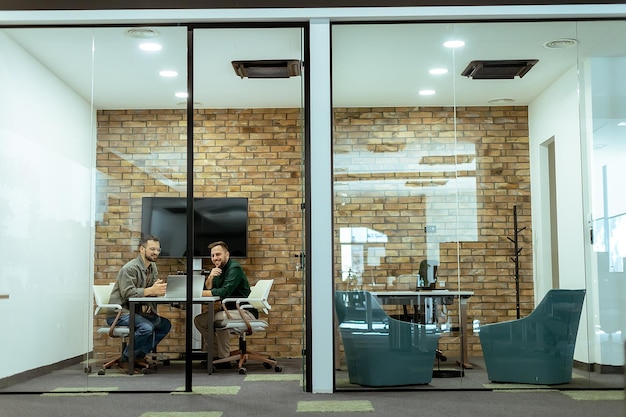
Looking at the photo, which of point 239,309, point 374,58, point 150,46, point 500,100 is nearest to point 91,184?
point 150,46

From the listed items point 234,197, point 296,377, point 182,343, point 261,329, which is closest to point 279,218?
point 234,197

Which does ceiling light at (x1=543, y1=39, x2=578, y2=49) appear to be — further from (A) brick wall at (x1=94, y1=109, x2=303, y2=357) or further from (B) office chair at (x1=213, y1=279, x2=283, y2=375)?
(B) office chair at (x1=213, y1=279, x2=283, y2=375)

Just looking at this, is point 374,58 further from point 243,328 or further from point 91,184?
point 243,328

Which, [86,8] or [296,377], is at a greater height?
[86,8]

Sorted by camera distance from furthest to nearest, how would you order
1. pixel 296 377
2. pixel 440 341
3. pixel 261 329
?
1. pixel 261 329
2. pixel 296 377
3. pixel 440 341

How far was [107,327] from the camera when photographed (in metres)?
6.06

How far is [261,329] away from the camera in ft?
25.9

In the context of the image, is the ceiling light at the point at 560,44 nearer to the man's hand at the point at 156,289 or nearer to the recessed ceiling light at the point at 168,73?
the recessed ceiling light at the point at 168,73

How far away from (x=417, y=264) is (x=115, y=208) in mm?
2399

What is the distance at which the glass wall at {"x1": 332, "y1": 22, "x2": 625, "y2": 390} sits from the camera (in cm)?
602

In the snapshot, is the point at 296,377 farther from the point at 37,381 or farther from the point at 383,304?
the point at 37,381

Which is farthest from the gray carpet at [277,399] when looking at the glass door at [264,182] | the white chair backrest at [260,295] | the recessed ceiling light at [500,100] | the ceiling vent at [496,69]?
the glass door at [264,182]

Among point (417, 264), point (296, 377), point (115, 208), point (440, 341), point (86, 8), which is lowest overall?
point (296, 377)

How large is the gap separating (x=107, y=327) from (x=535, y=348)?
3308mm
